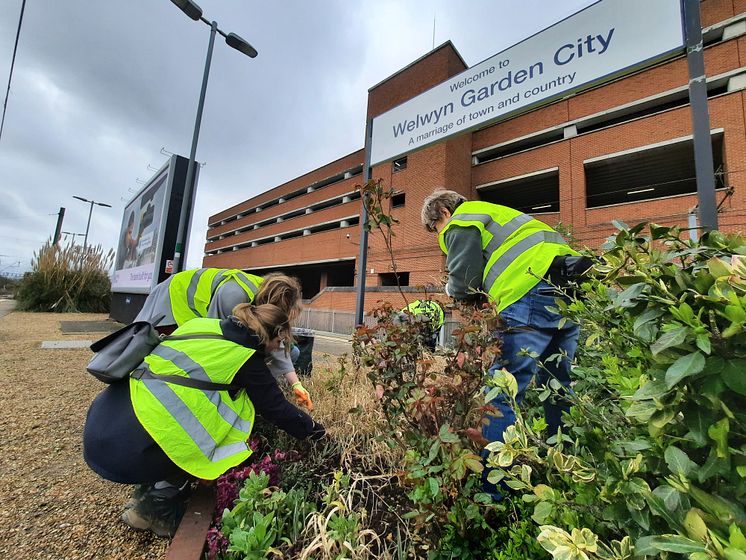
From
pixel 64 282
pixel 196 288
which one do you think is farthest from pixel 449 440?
pixel 64 282

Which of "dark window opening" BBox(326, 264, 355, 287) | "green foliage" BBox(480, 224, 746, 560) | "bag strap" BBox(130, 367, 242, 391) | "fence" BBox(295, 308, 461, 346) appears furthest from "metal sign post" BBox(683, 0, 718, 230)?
"dark window opening" BBox(326, 264, 355, 287)

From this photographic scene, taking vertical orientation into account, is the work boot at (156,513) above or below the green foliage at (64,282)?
below

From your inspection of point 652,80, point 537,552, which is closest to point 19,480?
point 537,552

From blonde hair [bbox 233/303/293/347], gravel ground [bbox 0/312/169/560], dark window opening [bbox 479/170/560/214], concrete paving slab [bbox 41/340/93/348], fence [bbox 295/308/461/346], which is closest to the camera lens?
gravel ground [bbox 0/312/169/560]

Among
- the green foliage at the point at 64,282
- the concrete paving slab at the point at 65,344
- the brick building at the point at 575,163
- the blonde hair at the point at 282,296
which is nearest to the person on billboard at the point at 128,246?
the green foliage at the point at 64,282

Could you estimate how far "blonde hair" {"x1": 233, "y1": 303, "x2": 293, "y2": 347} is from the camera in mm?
1872

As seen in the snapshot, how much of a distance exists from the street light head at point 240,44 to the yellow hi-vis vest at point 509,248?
8703 millimetres

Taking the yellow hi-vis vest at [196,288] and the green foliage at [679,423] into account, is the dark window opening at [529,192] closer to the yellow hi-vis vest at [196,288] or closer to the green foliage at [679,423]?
the yellow hi-vis vest at [196,288]

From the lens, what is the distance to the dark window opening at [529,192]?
17962 mm

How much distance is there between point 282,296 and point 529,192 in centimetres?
2052

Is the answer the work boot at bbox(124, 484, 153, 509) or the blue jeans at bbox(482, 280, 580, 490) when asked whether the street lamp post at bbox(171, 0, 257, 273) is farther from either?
the blue jeans at bbox(482, 280, 580, 490)

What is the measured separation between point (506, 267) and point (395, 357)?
0.88 metres

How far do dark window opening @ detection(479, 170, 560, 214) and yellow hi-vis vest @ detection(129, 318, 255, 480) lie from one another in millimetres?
18295

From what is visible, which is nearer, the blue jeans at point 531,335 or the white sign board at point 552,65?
the blue jeans at point 531,335
